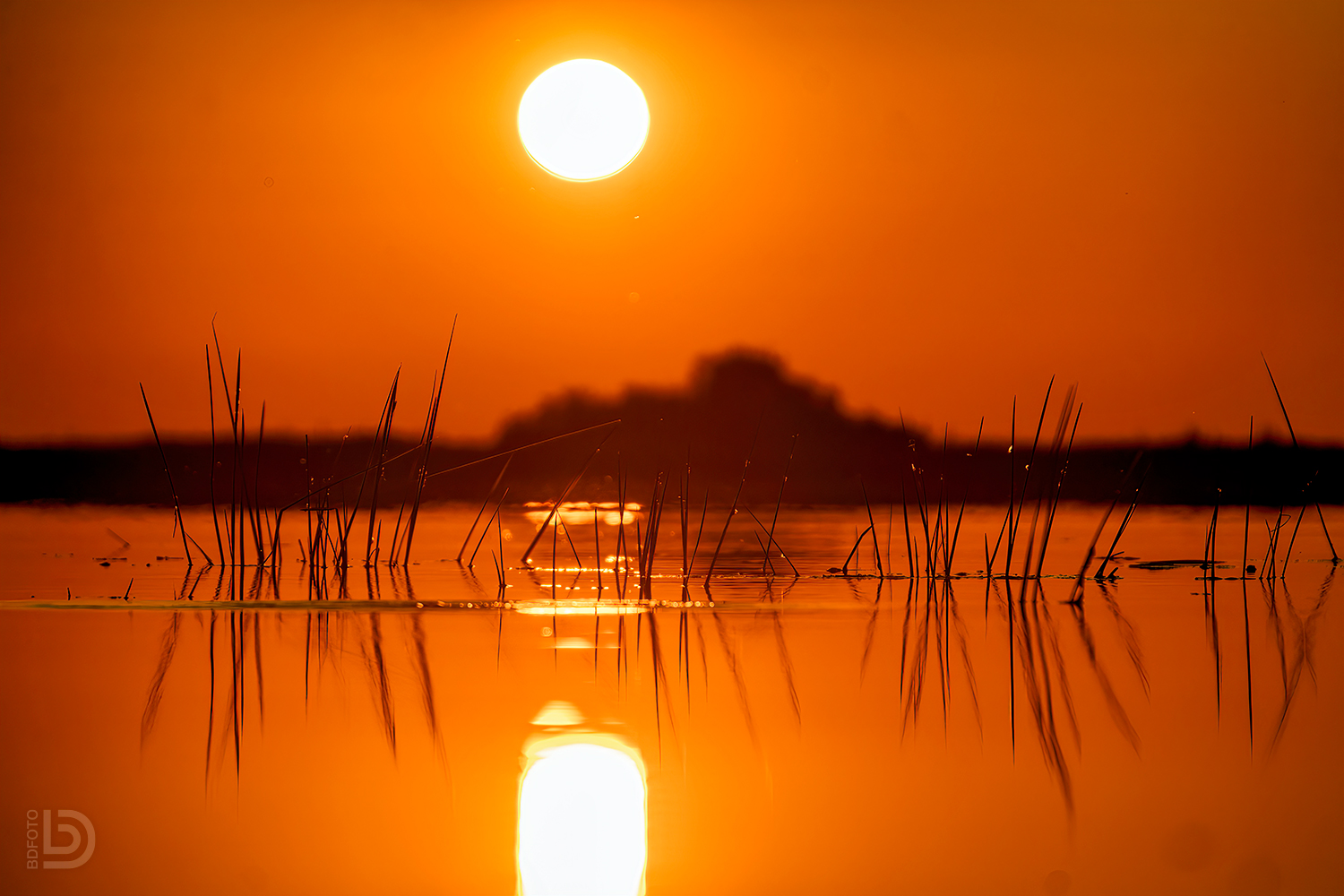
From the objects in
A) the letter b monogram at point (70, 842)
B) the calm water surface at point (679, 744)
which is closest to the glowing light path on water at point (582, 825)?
the calm water surface at point (679, 744)

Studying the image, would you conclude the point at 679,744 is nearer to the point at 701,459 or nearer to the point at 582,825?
the point at 582,825

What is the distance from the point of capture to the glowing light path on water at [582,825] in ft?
2.97

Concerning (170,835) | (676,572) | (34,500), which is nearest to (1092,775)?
(170,835)

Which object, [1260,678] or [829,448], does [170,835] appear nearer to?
[1260,678]

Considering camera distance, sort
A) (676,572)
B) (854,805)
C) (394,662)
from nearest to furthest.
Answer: (854,805) → (394,662) → (676,572)

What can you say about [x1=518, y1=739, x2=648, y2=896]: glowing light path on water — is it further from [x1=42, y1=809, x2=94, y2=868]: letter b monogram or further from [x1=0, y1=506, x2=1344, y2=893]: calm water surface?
[x1=42, y1=809, x2=94, y2=868]: letter b monogram

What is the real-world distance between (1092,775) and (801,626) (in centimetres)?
93

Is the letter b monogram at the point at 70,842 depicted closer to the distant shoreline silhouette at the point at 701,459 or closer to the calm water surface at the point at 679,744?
the calm water surface at the point at 679,744

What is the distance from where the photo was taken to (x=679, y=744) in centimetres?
119

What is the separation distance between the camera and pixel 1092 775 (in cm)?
110

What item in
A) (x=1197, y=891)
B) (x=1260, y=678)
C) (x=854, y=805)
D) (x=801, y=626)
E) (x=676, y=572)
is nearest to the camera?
(x=1197, y=891)

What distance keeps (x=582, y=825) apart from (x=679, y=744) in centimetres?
24

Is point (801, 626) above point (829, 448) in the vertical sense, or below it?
below

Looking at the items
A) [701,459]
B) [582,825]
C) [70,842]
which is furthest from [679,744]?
[701,459]
